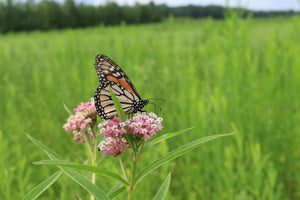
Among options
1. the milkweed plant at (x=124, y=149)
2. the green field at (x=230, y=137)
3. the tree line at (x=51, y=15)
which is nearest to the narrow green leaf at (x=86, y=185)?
the milkweed plant at (x=124, y=149)

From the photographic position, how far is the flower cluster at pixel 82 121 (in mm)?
656

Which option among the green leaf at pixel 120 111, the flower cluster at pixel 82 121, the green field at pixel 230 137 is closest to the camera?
the green leaf at pixel 120 111

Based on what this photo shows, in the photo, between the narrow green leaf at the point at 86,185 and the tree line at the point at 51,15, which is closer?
the narrow green leaf at the point at 86,185

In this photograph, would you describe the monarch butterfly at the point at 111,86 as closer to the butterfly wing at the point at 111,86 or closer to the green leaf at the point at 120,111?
the butterfly wing at the point at 111,86

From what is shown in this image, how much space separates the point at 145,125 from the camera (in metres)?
0.56

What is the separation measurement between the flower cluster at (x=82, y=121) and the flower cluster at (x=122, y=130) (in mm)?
103

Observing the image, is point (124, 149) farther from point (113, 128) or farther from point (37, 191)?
point (37, 191)

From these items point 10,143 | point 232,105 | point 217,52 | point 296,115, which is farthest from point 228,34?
point 10,143

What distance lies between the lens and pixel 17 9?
23578 millimetres

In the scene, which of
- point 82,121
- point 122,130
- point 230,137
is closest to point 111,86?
point 82,121

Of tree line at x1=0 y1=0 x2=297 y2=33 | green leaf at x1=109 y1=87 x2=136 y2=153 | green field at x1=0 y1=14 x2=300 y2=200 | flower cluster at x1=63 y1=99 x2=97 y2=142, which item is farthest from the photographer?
tree line at x1=0 y1=0 x2=297 y2=33

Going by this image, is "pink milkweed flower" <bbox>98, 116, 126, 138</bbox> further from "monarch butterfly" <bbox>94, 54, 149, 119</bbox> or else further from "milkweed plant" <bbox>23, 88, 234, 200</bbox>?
"monarch butterfly" <bbox>94, 54, 149, 119</bbox>

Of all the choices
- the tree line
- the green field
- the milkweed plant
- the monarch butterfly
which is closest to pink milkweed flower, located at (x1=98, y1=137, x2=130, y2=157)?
the milkweed plant

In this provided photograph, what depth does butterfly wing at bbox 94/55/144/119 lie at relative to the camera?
69 centimetres
